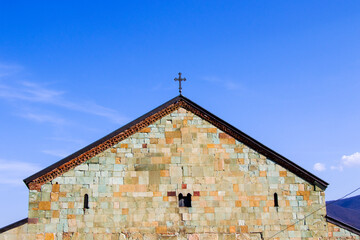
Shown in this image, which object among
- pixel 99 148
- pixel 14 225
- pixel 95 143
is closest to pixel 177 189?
pixel 99 148

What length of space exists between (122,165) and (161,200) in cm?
192

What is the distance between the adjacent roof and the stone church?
1.4 inches

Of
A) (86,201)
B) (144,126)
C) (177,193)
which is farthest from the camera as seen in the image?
(144,126)

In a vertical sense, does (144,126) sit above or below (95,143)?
above

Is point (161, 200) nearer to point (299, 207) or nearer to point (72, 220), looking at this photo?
point (72, 220)

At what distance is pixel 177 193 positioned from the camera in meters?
15.4

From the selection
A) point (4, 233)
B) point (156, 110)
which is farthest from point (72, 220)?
point (156, 110)

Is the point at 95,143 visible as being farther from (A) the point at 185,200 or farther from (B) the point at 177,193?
(A) the point at 185,200

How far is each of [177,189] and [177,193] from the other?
0.48ft

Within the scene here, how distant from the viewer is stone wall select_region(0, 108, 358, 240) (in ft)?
49.0

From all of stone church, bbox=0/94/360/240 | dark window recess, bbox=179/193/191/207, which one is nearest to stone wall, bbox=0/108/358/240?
stone church, bbox=0/94/360/240

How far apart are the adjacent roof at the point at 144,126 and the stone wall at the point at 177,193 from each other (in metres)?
0.19

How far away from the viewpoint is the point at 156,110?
16.3m

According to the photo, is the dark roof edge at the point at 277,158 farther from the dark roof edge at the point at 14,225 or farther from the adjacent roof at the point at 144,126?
the dark roof edge at the point at 14,225
